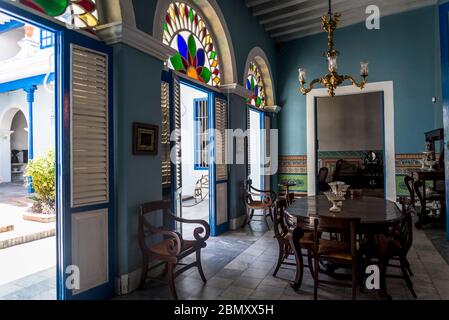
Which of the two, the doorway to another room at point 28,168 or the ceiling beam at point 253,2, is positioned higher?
the ceiling beam at point 253,2

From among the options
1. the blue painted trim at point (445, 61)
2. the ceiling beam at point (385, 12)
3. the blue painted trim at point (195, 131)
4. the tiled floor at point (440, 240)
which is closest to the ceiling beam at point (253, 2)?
the ceiling beam at point (385, 12)

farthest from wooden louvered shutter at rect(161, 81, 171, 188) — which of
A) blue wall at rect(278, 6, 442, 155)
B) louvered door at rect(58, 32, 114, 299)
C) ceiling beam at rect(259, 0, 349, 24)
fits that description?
blue wall at rect(278, 6, 442, 155)

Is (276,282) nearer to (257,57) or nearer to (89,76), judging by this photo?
(89,76)

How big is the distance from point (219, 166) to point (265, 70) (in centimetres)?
304

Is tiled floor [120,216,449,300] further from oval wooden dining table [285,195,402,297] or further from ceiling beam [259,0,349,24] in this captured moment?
ceiling beam [259,0,349,24]

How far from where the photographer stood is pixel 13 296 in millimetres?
2762

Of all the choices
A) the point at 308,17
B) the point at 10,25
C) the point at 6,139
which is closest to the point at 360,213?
the point at 308,17

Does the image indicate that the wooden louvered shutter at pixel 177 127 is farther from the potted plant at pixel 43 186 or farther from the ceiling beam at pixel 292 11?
the ceiling beam at pixel 292 11

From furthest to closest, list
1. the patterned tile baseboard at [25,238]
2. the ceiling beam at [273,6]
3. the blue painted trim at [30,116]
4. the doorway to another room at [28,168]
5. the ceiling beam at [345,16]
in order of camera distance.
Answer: the blue painted trim at [30,116]
the ceiling beam at [345,16]
the ceiling beam at [273,6]
the patterned tile baseboard at [25,238]
the doorway to another room at [28,168]

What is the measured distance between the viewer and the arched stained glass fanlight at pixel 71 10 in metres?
2.32

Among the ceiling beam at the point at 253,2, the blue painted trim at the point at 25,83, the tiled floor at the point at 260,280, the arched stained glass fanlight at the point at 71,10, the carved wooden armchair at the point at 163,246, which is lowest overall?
the tiled floor at the point at 260,280

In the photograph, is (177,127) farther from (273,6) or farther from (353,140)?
(353,140)

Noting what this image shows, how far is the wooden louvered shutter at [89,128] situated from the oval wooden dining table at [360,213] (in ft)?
5.97
